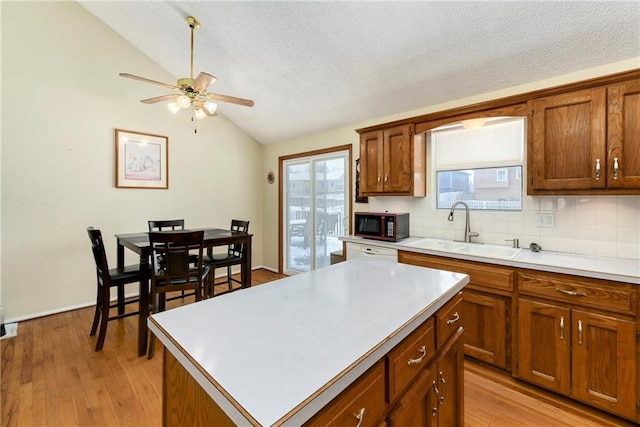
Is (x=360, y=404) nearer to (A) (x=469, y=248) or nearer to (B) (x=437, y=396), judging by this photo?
(B) (x=437, y=396)

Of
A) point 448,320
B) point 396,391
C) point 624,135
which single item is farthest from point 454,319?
point 624,135

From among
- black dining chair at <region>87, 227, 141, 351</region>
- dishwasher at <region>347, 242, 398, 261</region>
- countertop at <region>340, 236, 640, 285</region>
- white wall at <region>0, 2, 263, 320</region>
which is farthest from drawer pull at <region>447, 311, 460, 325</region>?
white wall at <region>0, 2, 263, 320</region>

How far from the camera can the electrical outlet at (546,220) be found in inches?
91.0

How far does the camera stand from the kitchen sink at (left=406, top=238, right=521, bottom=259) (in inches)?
86.3

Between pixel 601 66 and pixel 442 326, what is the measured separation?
2.39 meters

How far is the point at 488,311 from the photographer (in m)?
2.11

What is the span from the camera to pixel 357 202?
370cm

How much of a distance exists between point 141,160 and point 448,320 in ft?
13.4

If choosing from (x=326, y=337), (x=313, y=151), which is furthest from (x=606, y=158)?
(x=313, y=151)

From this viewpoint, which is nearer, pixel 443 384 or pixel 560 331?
pixel 443 384

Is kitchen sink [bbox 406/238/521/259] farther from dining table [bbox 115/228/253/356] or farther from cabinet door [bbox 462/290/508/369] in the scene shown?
dining table [bbox 115/228/253/356]

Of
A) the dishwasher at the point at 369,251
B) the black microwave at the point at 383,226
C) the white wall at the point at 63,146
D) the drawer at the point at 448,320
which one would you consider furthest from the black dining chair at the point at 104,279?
the drawer at the point at 448,320

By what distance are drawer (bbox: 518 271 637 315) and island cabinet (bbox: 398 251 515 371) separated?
118 millimetres

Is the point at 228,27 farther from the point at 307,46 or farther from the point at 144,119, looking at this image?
the point at 144,119
